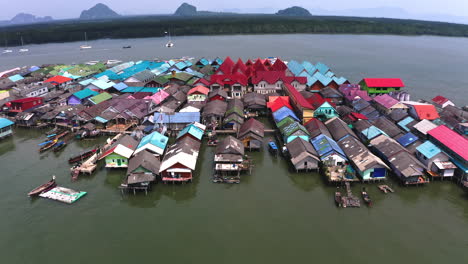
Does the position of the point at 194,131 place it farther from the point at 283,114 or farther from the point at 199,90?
the point at 199,90

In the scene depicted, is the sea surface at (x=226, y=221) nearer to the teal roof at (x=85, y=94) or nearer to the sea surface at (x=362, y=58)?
the teal roof at (x=85, y=94)

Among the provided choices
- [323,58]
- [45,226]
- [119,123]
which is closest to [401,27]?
[323,58]

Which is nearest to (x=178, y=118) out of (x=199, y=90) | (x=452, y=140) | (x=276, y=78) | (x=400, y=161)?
(x=199, y=90)

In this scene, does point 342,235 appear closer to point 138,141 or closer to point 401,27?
point 138,141

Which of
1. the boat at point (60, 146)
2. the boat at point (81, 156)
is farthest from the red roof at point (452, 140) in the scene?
the boat at point (60, 146)

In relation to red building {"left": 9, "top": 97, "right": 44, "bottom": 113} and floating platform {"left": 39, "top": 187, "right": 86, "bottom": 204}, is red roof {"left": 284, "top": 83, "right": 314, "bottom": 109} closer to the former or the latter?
floating platform {"left": 39, "top": 187, "right": 86, "bottom": 204}
